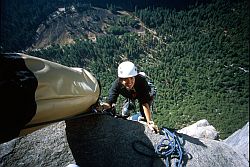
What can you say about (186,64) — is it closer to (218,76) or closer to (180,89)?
(218,76)

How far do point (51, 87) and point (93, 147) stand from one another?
44.1 inches

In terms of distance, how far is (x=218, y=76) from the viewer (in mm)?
76750

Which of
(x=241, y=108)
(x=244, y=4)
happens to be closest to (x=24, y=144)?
(x=241, y=108)

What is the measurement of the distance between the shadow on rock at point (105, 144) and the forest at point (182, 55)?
41.5 metres

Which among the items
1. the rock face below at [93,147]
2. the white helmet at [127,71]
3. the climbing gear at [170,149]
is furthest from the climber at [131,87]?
the climbing gear at [170,149]

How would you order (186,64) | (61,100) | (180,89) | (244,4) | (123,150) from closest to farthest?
1. (61,100)
2. (123,150)
3. (180,89)
4. (186,64)
5. (244,4)

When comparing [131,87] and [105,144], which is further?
[131,87]

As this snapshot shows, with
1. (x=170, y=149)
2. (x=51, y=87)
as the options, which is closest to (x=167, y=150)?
(x=170, y=149)

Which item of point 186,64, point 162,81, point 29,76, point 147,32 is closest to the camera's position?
point 29,76

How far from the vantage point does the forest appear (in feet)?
193

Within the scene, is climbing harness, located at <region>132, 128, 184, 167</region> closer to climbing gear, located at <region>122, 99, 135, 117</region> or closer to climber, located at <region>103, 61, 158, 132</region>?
climber, located at <region>103, 61, 158, 132</region>

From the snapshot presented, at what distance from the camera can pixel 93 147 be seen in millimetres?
3613

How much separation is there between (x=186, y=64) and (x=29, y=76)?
270 ft

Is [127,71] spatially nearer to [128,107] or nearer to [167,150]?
[128,107]
